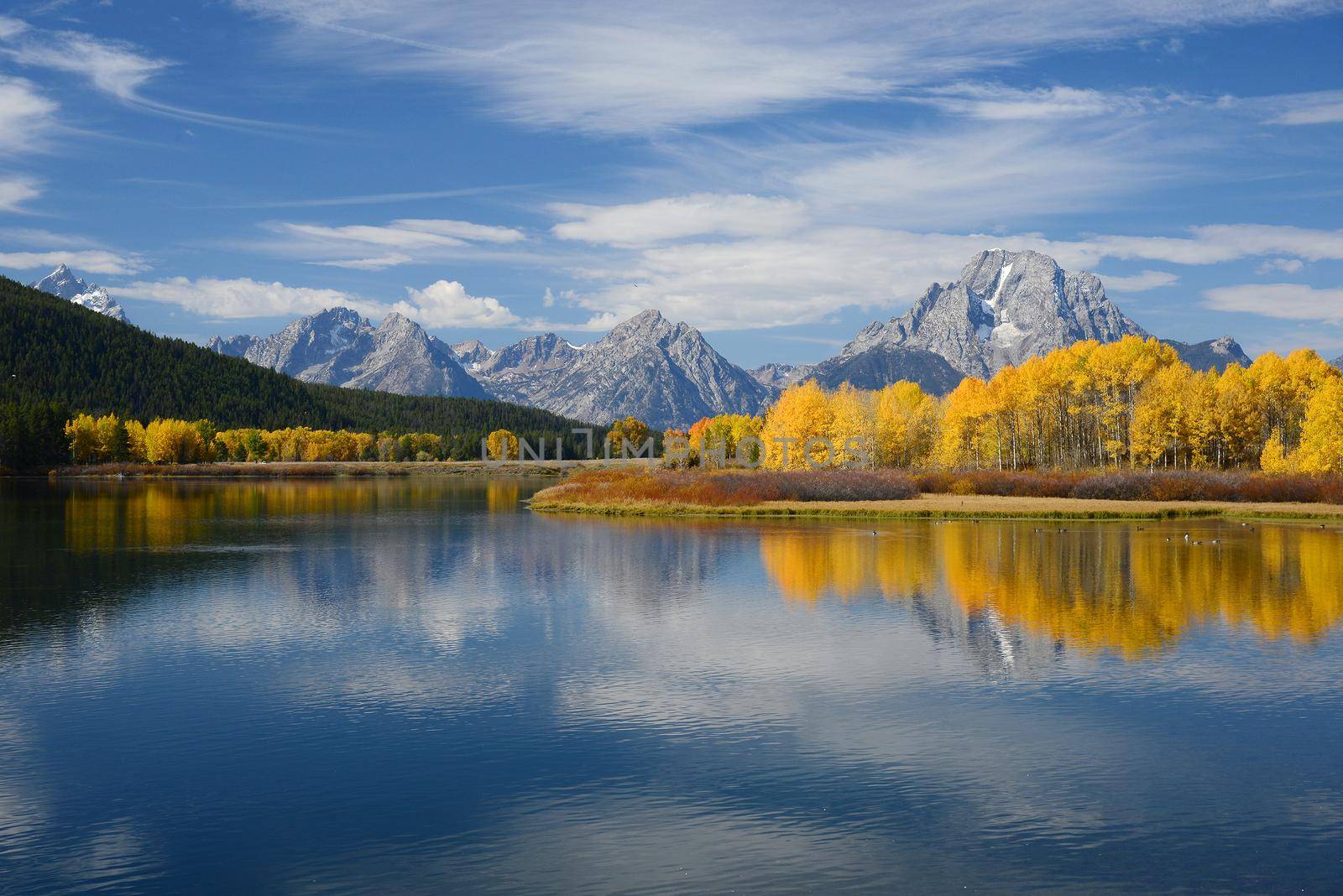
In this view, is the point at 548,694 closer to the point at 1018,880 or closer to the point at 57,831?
the point at 57,831

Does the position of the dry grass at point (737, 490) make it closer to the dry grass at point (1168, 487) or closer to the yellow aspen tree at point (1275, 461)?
the dry grass at point (1168, 487)

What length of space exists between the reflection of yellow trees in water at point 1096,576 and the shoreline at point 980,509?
11971 millimetres

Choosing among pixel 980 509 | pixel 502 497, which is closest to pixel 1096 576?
pixel 980 509

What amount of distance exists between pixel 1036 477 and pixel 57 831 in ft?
316

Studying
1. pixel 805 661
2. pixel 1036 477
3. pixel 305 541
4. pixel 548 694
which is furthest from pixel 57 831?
pixel 1036 477

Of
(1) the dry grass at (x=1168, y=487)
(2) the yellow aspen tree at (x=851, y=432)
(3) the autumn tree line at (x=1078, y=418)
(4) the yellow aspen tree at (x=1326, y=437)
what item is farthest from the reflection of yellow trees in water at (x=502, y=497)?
(4) the yellow aspen tree at (x=1326, y=437)

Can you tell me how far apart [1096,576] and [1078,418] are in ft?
345

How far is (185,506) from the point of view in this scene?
320ft

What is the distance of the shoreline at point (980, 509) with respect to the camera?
8006 cm

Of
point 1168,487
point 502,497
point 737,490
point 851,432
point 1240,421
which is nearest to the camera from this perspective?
point 1168,487

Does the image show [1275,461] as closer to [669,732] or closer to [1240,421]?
[1240,421]

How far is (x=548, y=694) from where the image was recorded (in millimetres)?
23750

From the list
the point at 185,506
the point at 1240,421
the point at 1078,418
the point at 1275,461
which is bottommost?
the point at 185,506

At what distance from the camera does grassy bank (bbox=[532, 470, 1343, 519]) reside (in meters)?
81.2
